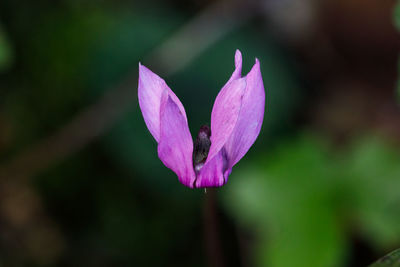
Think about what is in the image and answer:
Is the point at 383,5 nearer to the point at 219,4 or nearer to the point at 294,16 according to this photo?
the point at 294,16

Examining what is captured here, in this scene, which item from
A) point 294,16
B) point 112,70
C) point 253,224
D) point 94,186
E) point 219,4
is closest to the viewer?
point 253,224

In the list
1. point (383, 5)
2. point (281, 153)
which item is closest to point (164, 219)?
point (281, 153)

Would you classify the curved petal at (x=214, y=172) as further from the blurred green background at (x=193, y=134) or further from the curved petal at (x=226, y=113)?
the blurred green background at (x=193, y=134)

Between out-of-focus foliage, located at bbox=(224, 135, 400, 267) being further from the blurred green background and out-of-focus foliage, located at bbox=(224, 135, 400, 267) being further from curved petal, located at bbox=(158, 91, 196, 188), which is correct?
curved petal, located at bbox=(158, 91, 196, 188)

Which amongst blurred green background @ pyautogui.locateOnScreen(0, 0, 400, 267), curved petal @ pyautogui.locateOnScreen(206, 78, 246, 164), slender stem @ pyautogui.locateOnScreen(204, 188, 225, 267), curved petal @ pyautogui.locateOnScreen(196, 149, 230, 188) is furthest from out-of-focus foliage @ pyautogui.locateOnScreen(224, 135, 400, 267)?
curved petal @ pyautogui.locateOnScreen(206, 78, 246, 164)

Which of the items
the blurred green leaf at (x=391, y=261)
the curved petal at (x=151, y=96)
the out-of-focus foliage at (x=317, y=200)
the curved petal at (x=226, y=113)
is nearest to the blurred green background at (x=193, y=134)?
the out-of-focus foliage at (x=317, y=200)

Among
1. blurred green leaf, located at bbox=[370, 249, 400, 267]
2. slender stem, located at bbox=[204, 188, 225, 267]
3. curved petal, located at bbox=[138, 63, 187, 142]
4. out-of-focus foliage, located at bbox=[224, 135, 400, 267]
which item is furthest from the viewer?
out-of-focus foliage, located at bbox=[224, 135, 400, 267]
